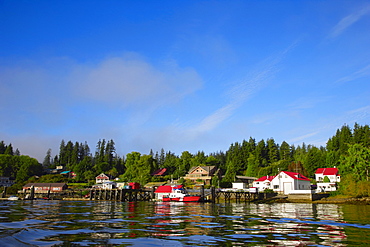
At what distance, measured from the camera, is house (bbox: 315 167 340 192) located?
82688mm

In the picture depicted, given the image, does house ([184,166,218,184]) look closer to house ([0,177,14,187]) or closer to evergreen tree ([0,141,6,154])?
house ([0,177,14,187])

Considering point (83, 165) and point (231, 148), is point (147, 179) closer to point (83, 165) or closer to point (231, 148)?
point (83, 165)

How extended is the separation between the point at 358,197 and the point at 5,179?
152 m

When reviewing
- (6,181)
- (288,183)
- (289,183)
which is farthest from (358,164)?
(6,181)

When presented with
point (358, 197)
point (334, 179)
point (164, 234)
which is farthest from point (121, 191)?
point (334, 179)

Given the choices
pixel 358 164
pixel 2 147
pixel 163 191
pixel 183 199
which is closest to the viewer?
pixel 183 199

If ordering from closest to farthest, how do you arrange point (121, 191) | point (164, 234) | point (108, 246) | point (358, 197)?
point (108, 246)
point (164, 234)
point (358, 197)
point (121, 191)

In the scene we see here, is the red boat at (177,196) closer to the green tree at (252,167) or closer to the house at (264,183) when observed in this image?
the house at (264,183)

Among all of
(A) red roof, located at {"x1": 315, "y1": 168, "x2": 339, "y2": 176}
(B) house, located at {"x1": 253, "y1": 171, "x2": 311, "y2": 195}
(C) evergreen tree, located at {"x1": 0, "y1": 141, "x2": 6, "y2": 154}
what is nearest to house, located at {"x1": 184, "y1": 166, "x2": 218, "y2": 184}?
(B) house, located at {"x1": 253, "y1": 171, "x2": 311, "y2": 195}

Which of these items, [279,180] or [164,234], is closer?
[164,234]

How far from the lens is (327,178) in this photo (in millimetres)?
86938

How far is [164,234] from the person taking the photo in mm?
13914

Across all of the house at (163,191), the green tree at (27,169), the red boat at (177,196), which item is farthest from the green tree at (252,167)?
the green tree at (27,169)

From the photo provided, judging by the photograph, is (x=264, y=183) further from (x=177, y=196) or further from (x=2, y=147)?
(x=2, y=147)
